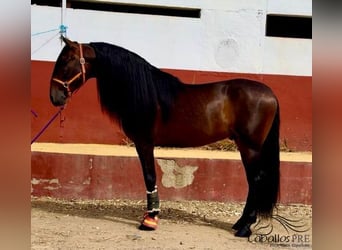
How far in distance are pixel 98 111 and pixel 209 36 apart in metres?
1.73

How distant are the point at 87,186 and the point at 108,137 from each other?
2.80 feet

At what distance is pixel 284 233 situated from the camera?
4.45 meters

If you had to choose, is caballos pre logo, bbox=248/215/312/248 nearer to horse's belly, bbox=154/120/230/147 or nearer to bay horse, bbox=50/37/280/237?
bay horse, bbox=50/37/280/237

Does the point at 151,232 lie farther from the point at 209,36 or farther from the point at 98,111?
the point at 209,36

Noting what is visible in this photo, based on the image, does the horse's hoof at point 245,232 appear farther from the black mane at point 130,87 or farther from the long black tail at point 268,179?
the black mane at point 130,87

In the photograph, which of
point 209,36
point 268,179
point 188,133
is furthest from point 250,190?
point 209,36

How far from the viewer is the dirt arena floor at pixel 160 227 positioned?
4.01 meters

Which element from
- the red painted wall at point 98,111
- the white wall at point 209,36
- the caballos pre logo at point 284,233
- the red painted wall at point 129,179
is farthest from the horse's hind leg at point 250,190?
the white wall at point 209,36

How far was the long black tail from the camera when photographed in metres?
4.14

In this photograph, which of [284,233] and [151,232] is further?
[284,233]

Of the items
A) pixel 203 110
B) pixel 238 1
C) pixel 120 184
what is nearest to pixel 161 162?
→ pixel 120 184

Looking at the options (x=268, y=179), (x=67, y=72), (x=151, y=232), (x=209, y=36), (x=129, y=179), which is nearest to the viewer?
(x=67, y=72)

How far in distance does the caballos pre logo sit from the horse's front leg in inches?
35.2

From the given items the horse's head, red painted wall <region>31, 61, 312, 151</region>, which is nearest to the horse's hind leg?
the horse's head
